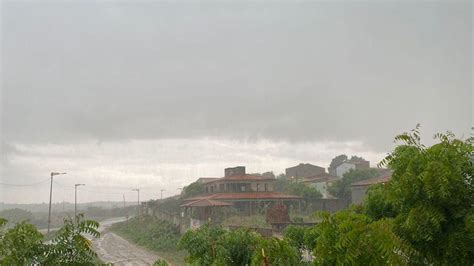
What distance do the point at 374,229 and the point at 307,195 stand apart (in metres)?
58.2

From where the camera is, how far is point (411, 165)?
685 centimetres

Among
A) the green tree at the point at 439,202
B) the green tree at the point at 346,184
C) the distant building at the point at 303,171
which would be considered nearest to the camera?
the green tree at the point at 439,202

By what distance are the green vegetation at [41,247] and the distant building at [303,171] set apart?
303 ft

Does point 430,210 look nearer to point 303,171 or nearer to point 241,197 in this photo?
point 241,197

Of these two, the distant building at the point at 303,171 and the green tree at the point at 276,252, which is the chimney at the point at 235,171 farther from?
the green tree at the point at 276,252

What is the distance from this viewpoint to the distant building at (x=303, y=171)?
321 ft

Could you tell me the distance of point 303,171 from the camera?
99.2 metres

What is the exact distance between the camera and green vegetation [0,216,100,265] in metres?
6.44

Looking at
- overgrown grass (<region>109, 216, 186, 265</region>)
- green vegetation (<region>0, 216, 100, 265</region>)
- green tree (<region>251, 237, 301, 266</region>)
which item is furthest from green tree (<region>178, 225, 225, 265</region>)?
overgrown grass (<region>109, 216, 186, 265</region>)

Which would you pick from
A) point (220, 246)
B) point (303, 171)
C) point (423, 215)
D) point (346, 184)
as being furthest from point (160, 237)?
point (303, 171)

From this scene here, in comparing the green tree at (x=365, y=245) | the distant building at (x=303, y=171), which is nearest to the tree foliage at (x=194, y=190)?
the distant building at (x=303, y=171)

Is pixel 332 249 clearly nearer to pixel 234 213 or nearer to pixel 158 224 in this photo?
pixel 234 213

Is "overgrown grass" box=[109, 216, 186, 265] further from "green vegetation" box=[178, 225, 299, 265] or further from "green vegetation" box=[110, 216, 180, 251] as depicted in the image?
"green vegetation" box=[178, 225, 299, 265]

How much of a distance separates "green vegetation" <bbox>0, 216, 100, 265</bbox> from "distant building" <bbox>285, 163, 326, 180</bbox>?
9234 centimetres
